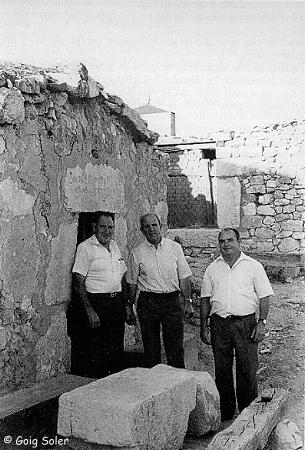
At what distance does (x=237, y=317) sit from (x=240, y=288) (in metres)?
0.22

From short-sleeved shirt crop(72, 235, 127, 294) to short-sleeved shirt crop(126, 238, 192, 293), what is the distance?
0.30m

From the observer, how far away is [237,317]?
4.02 m

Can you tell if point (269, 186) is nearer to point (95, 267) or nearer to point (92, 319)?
point (95, 267)

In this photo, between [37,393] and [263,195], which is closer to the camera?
[37,393]

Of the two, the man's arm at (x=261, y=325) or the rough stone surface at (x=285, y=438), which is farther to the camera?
the man's arm at (x=261, y=325)

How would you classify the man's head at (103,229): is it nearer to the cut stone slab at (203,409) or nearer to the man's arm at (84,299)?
the man's arm at (84,299)

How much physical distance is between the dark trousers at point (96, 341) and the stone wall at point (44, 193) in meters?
0.10

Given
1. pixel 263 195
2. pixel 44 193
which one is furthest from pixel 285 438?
pixel 263 195

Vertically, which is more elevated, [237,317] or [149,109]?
[149,109]

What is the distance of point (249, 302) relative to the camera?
13.2ft

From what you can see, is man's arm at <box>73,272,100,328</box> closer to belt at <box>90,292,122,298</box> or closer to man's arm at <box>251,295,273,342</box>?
belt at <box>90,292,122,298</box>

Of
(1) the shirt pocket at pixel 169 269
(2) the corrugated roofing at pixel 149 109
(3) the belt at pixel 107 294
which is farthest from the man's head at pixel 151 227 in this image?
(2) the corrugated roofing at pixel 149 109

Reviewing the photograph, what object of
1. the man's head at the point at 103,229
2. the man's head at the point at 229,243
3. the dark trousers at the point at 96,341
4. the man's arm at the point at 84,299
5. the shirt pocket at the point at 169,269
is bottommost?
the dark trousers at the point at 96,341

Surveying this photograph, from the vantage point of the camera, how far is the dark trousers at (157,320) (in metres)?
4.50
